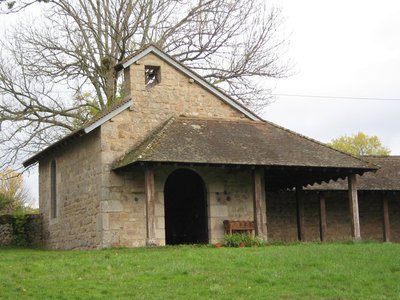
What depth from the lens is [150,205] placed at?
19031 mm

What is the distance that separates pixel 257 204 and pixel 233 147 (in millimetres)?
1832

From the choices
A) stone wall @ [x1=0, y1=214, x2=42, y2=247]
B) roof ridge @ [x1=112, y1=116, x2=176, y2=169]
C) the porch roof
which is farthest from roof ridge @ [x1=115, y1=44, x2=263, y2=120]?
stone wall @ [x1=0, y1=214, x2=42, y2=247]

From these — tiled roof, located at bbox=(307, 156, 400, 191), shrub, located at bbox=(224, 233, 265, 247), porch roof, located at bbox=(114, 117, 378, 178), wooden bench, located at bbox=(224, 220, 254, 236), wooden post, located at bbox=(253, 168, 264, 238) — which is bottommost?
shrub, located at bbox=(224, 233, 265, 247)

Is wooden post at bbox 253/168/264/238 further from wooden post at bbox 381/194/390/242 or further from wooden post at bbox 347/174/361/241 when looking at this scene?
wooden post at bbox 381/194/390/242

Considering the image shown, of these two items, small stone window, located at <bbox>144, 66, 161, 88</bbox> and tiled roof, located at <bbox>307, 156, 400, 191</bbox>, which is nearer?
small stone window, located at <bbox>144, 66, 161, 88</bbox>

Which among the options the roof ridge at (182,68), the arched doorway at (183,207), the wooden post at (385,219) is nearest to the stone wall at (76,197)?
the roof ridge at (182,68)

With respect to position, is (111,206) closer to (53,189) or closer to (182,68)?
(182,68)

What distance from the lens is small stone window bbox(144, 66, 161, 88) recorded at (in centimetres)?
2225

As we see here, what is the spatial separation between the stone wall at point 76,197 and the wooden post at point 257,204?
15.0ft

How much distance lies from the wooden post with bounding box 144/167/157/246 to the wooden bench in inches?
116

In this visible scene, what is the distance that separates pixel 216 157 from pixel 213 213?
Answer: 2488 mm

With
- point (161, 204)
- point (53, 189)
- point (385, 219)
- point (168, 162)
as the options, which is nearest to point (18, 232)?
point (53, 189)

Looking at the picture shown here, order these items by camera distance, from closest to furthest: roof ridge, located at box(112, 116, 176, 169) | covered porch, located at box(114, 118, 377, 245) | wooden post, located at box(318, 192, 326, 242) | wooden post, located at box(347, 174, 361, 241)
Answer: covered porch, located at box(114, 118, 377, 245)
roof ridge, located at box(112, 116, 176, 169)
wooden post, located at box(347, 174, 361, 241)
wooden post, located at box(318, 192, 326, 242)

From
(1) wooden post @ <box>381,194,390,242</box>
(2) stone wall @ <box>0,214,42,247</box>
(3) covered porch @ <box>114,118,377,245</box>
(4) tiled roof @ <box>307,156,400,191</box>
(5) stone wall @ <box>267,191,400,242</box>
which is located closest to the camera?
(3) covered porch @ <box>114,118,377,245</box>
